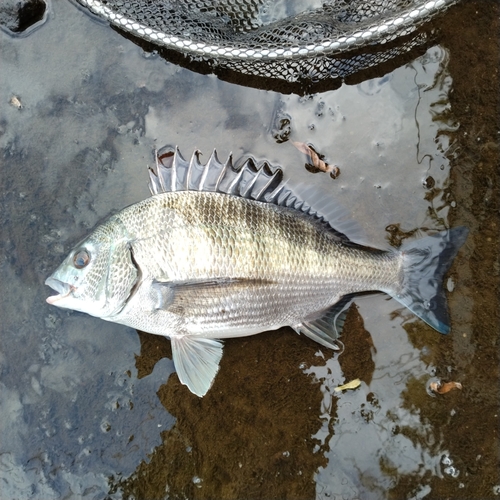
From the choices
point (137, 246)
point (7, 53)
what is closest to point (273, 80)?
point (137, 246)

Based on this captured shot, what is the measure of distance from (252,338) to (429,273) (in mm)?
1198

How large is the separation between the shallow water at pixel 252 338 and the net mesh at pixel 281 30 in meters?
0.17

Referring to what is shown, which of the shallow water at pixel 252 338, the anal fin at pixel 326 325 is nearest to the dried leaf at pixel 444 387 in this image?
the shallow water at pixel 252 338

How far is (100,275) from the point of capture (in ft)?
8.71

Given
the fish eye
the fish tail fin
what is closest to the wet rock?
the fish eye

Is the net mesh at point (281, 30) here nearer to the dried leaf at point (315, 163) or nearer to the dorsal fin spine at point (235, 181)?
the dried leaf at point (315, 163)

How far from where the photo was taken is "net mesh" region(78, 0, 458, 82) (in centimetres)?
275

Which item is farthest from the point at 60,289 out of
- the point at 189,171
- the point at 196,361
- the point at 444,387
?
the point at 444,387

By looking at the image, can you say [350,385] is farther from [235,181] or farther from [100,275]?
[100,275]

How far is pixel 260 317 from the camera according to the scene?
2793mm

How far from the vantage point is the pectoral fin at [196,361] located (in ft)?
9.25

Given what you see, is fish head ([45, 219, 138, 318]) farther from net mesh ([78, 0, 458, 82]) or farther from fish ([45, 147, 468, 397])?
net mesh ([78, 0, 458, 82])

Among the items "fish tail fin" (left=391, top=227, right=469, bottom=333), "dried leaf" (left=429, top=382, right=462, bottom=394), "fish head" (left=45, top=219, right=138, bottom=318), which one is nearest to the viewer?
"fish head" (left=45, top=219, right=138, bottom=318)

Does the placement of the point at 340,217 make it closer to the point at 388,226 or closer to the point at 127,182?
the point at 388,226
